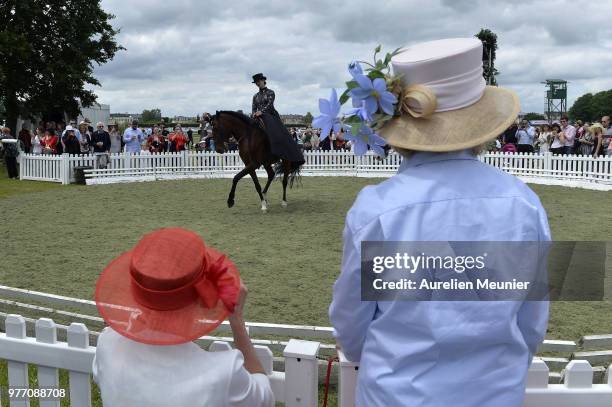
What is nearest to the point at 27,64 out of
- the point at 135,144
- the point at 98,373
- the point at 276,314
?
the point at 135,144

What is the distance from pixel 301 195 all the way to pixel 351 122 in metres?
12.9

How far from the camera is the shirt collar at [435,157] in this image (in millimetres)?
1651

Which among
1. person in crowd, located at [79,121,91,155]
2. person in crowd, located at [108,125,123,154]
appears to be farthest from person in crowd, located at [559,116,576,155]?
person in crowd, located at [79,121,91,155]

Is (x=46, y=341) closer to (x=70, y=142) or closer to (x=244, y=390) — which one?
(x=244, y=390)

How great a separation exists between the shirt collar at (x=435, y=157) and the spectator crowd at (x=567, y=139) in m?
16.2

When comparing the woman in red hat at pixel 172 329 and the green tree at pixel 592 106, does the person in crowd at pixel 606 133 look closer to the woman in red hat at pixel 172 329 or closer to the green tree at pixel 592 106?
the woman in red hat at pixel 172 329

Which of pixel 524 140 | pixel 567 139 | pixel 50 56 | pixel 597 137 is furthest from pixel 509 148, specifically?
pixel 50 56

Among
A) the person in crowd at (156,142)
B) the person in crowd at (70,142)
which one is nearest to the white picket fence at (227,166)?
the person in crowd at (70,142)

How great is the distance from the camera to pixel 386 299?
1628 millimetres

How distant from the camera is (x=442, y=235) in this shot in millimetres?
1558

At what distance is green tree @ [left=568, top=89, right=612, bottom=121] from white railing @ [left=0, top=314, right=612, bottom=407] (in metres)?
121

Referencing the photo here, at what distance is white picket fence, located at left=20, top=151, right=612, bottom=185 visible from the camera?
16.9 metres

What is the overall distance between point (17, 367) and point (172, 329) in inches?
55.6

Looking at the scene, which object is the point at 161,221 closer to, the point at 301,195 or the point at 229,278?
the point at 301,195
